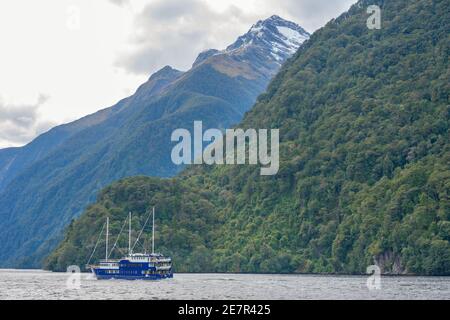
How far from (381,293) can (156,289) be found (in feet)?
149

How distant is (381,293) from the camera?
138 meters

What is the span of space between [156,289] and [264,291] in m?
23.7
